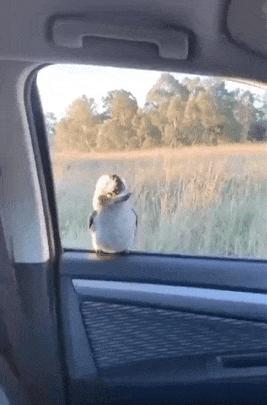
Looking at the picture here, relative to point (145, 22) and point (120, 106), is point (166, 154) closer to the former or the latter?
point (120, 106)

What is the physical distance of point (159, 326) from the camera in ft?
8.79

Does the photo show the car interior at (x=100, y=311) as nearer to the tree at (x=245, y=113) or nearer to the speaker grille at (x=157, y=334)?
the speaker grille at (x=157, y=334)

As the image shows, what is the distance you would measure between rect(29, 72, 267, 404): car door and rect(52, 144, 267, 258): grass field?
42 mm

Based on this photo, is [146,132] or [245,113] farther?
[146,132]

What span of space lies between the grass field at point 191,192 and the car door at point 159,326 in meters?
0.04

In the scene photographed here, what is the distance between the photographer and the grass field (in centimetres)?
264

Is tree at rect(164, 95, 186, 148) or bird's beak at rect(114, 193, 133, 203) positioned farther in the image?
bird's beak at rect(114, 193, 133, 203)

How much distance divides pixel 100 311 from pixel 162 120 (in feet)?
1.78

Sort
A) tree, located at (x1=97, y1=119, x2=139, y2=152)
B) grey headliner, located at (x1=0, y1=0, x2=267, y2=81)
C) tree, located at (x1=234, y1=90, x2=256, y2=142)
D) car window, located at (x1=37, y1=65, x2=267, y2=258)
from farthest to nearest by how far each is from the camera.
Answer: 1. tree, located at (x1=97, y1=119, x2=139, y2=152)
2. car window, located at (x1=37, y1=65, x2=267, y2=258)
3. tree, located at (x1=234, y1=90, x2=256, y2=142)
4. grey headliner, located at (x1=0, y1=0, x2=267, y2=81)

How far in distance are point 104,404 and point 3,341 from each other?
327mm

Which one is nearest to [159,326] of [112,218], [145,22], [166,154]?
[112,218]

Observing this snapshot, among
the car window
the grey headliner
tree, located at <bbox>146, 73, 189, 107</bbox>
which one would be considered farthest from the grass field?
the grey headliner

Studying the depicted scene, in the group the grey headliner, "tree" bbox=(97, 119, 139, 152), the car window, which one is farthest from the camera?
"tree" bbox=(97, 119, 139, 152)

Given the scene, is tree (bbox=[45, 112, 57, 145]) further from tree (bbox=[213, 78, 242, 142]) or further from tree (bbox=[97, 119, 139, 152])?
tree (bbox=[213, 78, 242, 142])
